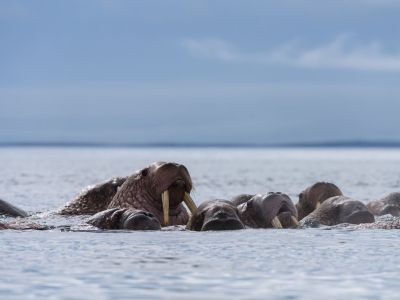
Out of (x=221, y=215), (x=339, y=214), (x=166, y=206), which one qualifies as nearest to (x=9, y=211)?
(x=166, y=206)

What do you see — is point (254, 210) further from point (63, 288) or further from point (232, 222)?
point (63, 288)

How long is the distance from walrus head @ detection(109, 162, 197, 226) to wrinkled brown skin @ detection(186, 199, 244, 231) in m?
0.33

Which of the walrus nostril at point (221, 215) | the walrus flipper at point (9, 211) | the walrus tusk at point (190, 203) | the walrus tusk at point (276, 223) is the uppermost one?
the walrus tusk at point (190, 203)

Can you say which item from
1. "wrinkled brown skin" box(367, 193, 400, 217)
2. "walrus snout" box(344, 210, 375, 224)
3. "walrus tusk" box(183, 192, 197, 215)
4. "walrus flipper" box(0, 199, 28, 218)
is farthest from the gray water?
"wrinkled brown skin" box(367, 193, 400, 217)

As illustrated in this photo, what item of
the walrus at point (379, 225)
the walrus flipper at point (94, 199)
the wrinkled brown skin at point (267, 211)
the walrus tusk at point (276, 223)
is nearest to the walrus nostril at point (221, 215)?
the wrinkled brown skin at point (267, 211)

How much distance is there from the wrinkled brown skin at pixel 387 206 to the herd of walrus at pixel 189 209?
288 centimetres

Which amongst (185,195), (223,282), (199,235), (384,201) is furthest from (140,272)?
(384,201)

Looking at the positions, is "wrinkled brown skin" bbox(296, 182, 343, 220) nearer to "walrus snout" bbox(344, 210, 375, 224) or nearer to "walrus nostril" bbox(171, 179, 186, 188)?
"walrus snout" bbox(344, 210, 375, 224)

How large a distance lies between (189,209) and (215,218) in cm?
120

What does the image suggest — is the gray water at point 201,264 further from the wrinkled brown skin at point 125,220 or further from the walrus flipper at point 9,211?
the walrus flipper at point 9,211

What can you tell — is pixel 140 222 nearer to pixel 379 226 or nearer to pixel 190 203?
pixel 190 203

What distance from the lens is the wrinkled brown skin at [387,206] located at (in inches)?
1037

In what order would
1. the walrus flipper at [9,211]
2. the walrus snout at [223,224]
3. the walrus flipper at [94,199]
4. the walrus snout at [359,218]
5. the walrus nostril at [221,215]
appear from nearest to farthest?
the walrus snout at [223,224] → the walrus nostril at [221,215] → the walrus snout at [359,218] → the walrus flipper at [94,199] → the walrus flipper at [9,211]

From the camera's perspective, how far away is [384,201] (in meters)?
26.8
